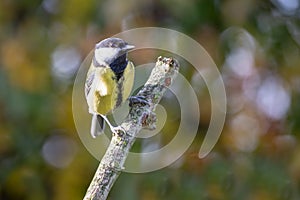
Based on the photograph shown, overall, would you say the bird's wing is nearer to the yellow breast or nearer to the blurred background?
the yellow breast

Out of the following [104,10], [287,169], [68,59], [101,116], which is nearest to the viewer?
[101,116]

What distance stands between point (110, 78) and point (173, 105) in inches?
43.2

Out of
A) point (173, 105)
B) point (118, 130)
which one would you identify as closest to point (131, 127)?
point (118, 130)

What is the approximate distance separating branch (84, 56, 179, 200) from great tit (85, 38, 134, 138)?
1 cm

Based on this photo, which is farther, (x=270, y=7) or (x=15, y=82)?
(x=270, y=7)

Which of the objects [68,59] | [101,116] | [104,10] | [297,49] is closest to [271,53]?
[297,49]

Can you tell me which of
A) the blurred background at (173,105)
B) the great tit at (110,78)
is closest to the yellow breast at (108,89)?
the great tit at (110,78)

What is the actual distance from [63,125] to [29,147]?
0.12 m

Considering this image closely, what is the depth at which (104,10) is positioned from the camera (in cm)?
154

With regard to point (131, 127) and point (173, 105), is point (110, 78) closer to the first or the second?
point (131, 127)

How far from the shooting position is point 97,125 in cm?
44

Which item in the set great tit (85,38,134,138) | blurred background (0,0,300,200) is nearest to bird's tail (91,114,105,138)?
great tit (85,38,134,138)

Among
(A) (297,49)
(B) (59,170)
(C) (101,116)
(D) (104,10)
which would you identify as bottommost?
(C) (101,116)

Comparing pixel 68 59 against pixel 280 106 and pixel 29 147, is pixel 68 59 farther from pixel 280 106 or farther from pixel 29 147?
pixel 280 106
